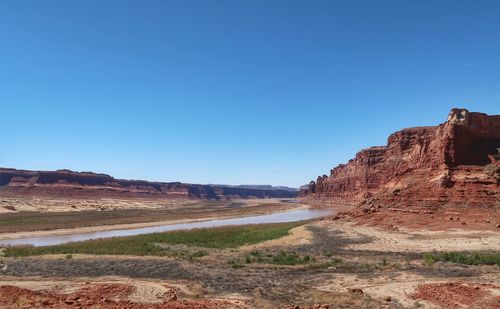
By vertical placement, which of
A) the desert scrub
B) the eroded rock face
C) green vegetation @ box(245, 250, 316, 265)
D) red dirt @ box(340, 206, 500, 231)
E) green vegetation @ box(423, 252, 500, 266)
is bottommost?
the desert scrub

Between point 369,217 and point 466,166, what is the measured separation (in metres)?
12.2

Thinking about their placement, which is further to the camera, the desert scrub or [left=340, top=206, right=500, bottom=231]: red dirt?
[left=340, top=206, right=500, bottom=231]: red dirt

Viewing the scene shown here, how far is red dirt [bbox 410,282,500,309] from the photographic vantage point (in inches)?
557

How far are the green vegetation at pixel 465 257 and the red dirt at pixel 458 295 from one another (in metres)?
7.28

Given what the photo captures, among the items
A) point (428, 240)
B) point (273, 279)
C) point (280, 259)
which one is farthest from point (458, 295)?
point (428, 240)

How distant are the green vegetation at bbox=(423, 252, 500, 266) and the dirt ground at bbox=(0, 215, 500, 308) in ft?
2.66

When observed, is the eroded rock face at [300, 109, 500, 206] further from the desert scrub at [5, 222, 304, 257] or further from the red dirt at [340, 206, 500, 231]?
the desert scrub at [5, 222, 304, 257]

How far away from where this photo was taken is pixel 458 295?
1526cm

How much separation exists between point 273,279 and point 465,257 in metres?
12.7

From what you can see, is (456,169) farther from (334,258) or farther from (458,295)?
(458,295)

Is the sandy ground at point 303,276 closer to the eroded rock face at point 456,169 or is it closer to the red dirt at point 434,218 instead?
the red dirt at point 434,218

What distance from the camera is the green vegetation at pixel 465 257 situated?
23.3 meters

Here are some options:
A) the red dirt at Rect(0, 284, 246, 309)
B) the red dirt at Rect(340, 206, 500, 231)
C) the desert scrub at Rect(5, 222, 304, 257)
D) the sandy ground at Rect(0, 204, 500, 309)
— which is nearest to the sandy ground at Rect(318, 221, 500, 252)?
the sandy ground at Rect(0, 204, 500, 309)

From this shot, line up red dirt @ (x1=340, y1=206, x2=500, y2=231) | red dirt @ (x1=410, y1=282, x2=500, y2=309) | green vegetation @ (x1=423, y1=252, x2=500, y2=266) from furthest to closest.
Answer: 1. red dirt @ (x1=340, y1=206, x2=500, y2=231)
2. green vegetation @ (x1=423, y1=252, x2=500, y2=266)
3. red dirt @ (x1=410, y1=282, x2=500, y2=309)
